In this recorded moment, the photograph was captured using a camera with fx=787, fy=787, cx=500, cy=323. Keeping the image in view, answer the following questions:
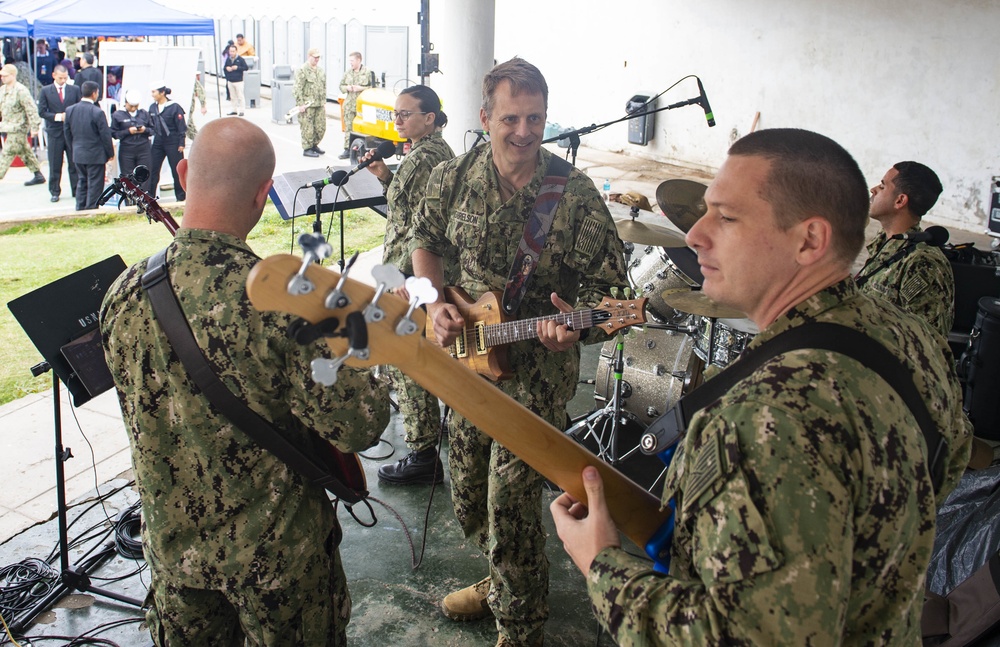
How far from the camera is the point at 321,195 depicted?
16.8 ft

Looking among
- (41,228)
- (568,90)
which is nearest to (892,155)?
(568,90)

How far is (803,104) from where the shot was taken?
15.3 metres

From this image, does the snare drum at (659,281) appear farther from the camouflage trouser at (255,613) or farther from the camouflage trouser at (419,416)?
the camouflage trouser at (255,613)

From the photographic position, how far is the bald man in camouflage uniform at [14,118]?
13594 millimetres

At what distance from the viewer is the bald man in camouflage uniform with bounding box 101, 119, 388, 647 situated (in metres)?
2.19

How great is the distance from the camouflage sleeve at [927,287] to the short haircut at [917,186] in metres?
0.33

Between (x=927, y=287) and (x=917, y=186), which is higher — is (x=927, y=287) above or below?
below

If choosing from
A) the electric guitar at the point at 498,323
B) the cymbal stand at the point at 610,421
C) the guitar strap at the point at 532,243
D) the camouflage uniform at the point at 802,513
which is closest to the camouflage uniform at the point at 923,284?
the cymbal stand at the point at 610,421

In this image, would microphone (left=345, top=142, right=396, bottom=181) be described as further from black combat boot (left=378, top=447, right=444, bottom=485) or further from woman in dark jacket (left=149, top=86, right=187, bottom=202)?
woman in dark jacket (left=149, top=86, right=187, bottom=202)

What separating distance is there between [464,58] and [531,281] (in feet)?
19.3

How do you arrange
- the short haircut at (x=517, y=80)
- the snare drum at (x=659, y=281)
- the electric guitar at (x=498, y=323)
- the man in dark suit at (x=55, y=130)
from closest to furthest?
the electric guitar at (x=498, y=323)
the short haircut at (x=517, y=80)
the snare drum at (x=659, y=281)
the man in dark suit at (x=55, y=130)

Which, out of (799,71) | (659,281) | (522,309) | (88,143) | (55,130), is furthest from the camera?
(799,71)

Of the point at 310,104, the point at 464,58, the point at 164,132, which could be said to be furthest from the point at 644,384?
the point at 310,104

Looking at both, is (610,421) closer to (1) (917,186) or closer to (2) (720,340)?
(2) (720,340)
